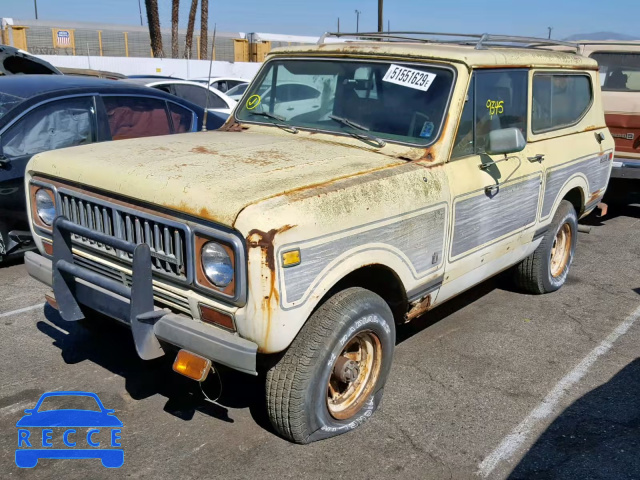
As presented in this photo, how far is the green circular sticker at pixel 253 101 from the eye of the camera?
4820mm

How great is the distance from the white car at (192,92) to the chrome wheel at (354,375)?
8.12 meters

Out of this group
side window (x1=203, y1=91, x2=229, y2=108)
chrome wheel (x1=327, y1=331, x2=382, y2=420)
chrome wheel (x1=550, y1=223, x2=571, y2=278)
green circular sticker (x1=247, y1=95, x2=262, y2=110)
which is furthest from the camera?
side window (x1=203, y1=91, x2=229, y2=108)

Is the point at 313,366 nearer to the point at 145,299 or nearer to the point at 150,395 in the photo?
the point at 145,299

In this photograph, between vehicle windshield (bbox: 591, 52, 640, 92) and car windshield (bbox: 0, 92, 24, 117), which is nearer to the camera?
car windshield (bbox: 0, 92, 24, 117)

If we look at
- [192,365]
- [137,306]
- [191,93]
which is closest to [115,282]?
[137,306]

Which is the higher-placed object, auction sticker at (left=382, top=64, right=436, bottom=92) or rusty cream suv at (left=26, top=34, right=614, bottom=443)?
auction sticker at (left=382, top=64, right=436, bottom=92)

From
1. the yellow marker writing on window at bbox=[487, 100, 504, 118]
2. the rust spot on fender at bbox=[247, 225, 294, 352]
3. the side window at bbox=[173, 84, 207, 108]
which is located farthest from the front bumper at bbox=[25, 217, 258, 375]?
the side window at bbox=[173, 84, 207, 108]

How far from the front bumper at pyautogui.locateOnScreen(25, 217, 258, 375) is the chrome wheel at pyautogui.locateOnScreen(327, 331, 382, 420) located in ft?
2.33

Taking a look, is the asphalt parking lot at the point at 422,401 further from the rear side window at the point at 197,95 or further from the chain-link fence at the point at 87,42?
the chain-link fence at the point at 87,42

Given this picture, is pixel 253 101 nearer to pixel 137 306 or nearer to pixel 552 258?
pixel 137 306

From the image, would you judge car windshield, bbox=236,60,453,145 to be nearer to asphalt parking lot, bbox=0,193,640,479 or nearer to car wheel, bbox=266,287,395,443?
car wheel, bbox=266,287,395,443

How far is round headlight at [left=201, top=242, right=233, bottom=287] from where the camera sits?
298 centimetres

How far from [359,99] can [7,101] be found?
3.35 meters

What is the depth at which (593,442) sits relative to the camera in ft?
11.8
